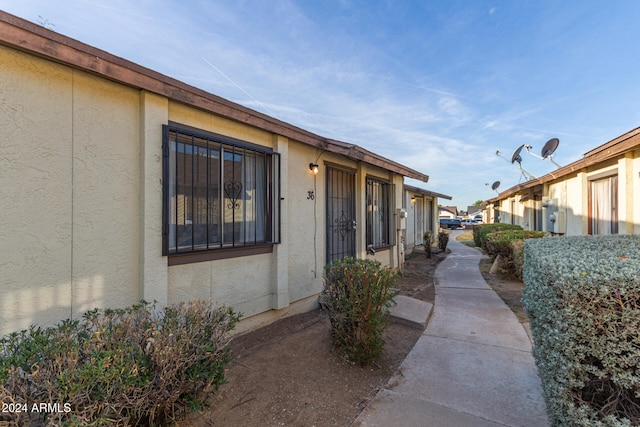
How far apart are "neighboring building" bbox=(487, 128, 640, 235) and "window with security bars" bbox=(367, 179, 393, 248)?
4803 mm

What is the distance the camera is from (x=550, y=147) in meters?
10.5

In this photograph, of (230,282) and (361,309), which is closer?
(361,309)

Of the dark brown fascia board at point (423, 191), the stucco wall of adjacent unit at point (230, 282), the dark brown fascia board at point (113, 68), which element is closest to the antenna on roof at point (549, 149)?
the dark brown fascia board at point (423, 191)

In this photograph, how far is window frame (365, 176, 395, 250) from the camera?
7.44 metres

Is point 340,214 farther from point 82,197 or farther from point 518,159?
point 518,159

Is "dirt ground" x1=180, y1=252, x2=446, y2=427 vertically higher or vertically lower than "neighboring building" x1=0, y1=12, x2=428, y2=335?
lower

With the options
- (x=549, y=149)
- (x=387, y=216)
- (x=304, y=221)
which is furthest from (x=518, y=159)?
(x=304, y=221)

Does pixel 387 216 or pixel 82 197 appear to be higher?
pixel 82 197

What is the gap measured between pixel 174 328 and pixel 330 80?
941 centimetres

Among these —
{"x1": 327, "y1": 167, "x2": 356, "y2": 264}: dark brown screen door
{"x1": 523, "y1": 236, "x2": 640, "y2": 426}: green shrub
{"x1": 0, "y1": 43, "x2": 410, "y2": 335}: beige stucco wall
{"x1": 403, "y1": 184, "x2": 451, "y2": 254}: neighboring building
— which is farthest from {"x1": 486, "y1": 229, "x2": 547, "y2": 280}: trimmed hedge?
{"x1": 0, "y1": 43, "x2": 410, "y2": 335}: beige stucco wall

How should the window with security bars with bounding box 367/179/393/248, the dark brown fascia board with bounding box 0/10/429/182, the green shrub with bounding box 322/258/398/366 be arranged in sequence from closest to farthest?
the dark brown fascia board with bounding box 0/10/429/182 < the green shrub with bounding box 322/258/398/366 < the window with security bars with bounding box 367/179/393/248

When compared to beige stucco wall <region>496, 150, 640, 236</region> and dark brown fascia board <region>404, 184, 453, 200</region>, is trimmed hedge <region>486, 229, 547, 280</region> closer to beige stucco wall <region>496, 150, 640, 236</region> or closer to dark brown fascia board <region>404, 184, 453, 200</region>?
beige stucco wall <region>496, 150, 640, 236</region>

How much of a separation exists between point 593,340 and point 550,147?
1188 cm

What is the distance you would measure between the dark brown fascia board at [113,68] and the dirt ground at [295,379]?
3123 millimetres
